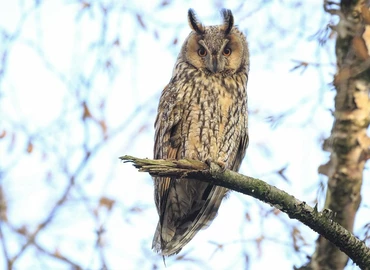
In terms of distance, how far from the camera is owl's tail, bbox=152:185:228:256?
3.56 m

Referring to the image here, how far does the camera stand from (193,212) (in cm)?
374

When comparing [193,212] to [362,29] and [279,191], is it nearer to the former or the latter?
[279,191]

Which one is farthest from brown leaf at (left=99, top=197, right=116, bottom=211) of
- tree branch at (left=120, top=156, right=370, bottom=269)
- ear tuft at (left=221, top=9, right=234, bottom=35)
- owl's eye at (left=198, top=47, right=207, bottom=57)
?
tree branch at (left=120, top=156, right=370, bottom=269)

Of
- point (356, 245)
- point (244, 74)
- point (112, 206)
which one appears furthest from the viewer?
point (112, 206)

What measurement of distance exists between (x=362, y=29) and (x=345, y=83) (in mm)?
344

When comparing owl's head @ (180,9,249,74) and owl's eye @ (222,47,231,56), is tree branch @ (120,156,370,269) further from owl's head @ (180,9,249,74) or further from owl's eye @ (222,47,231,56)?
owl's eye @ (222,47,231,56)

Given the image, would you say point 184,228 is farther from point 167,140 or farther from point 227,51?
point 227,51

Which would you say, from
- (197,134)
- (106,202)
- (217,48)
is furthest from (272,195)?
(106,202)

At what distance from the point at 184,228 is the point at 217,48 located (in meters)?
1.17

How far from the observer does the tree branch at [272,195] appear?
8.14 ft

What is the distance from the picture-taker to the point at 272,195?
8.30ft

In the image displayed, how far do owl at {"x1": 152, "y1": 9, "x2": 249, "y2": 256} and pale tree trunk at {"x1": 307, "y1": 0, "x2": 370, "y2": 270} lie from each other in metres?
0.58

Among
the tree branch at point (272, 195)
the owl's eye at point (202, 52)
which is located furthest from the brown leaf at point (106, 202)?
the tree branch at point (272, 195)

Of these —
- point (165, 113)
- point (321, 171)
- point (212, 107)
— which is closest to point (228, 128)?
point (212, 107)
